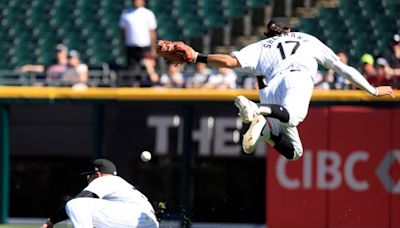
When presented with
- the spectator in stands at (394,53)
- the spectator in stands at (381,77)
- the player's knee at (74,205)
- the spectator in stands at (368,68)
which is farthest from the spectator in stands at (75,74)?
the player's knee at (74,205)

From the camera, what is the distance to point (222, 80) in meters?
15.5

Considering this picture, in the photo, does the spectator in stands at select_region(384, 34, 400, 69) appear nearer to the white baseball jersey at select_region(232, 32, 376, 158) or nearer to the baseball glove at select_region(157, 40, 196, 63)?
the white baseball jersey at select_region(232, 32, 376, 158)

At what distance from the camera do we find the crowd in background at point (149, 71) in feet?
49.9

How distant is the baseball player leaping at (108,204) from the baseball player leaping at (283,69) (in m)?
1.19

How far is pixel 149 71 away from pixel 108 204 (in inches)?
220

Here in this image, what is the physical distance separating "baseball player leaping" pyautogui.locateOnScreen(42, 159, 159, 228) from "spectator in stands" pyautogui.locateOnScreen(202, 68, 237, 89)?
5341 millimetres

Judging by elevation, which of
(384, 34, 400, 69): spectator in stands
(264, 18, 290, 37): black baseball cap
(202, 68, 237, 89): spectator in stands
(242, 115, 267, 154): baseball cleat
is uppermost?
(264, 18, 290, 37): black baseball cap

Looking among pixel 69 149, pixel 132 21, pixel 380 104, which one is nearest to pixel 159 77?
pixel 132 21

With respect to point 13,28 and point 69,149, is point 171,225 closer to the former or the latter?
point 69,149

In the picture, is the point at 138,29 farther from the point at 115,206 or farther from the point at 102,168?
the point at 115,206

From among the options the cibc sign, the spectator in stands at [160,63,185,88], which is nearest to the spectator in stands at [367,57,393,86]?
the cibc sign

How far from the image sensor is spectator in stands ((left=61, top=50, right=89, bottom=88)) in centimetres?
1567

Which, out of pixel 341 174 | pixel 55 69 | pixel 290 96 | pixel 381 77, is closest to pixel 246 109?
pixel 290 96

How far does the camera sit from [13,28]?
19375 millimetres
